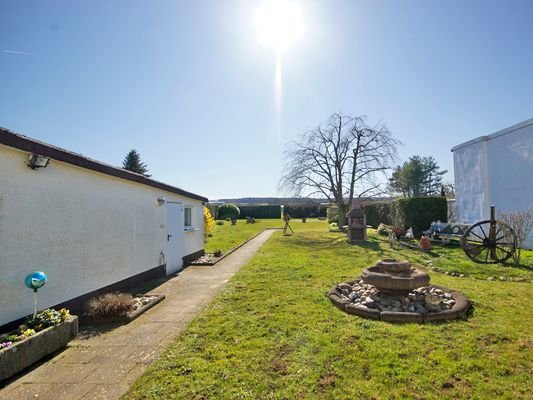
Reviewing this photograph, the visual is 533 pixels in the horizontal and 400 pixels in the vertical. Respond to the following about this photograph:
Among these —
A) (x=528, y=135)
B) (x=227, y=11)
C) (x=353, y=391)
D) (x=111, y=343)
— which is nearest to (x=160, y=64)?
(x=227, y=11)

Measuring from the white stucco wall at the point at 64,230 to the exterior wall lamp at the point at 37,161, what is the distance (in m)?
0.07

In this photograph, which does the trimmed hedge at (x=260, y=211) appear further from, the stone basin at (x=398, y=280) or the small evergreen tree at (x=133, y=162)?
the stone basin at (x=398, y=280)

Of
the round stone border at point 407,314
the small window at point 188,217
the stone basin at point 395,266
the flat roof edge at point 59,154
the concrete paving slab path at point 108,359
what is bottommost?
the concrete paving slab path at point 108,359

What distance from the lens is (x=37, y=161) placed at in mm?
3865

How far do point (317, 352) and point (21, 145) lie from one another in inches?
178

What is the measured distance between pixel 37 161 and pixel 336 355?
15.4 ft

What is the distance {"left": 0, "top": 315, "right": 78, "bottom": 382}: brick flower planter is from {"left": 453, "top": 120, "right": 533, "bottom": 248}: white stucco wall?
1474 centimetres

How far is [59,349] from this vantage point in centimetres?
353

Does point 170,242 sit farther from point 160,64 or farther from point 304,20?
point 304,20

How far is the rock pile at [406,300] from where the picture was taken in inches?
178

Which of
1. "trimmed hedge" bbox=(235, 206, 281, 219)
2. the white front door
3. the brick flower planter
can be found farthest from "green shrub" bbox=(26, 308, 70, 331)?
"trimmed hedge" bbox=(235, 206, 281, 219)

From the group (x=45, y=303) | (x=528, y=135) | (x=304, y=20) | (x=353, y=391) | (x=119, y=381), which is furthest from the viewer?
(x=528, y=135)

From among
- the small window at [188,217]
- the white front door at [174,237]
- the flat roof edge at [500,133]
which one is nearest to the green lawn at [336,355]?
the white front door at [174,237]

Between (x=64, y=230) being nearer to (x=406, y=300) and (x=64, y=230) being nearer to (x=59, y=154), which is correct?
(x=59, y=154)
